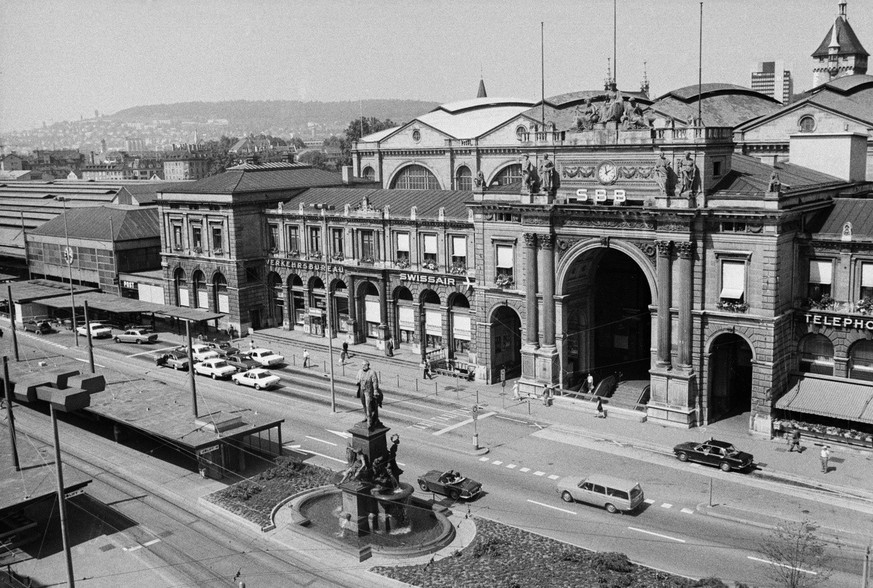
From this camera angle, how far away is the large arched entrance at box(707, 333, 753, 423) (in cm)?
6750

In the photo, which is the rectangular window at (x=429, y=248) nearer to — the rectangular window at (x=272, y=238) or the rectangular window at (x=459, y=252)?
the rectangular window at (x=459, y=252)

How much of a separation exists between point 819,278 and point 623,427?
18005 millimetres

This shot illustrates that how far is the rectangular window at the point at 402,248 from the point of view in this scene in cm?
8906

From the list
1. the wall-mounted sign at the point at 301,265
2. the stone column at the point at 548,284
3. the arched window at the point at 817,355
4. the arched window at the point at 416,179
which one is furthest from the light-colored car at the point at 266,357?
the arched window at the point at 817,355

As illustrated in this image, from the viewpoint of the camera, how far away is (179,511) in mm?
52312

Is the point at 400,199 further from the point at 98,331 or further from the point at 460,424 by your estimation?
the point at 98,331

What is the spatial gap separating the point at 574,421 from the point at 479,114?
248ft

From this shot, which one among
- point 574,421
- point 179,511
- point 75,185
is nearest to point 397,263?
point 574,421

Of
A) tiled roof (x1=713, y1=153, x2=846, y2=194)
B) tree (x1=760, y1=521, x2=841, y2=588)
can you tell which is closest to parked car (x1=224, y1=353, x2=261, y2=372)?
tiled roof (x1=713, y1=153, x2=846, y2=194)

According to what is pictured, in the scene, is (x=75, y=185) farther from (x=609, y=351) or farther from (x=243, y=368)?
(x=609, y=351)

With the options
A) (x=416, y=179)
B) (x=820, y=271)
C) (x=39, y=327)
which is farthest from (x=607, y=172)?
(x=39, y=327)

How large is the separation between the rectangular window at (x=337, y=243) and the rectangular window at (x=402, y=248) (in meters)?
7.69

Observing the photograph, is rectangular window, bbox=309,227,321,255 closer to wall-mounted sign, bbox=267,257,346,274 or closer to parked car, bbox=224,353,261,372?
wall-mounted sign, bbox=267,257,346,274

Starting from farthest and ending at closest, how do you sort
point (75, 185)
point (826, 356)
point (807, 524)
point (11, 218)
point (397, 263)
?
point (75, 185)
point (11, 218)
point (397, 263)
point (826, 356)
point (807, 524)
